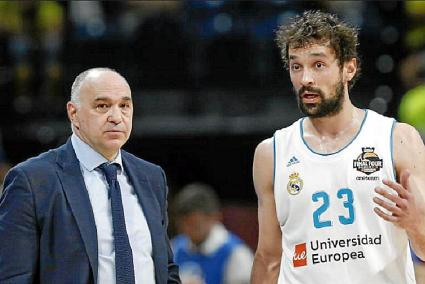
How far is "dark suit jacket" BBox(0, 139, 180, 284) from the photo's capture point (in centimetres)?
497

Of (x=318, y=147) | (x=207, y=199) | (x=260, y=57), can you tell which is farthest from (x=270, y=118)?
(x=318, y=147)

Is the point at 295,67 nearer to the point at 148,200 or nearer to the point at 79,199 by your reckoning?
the point at 148,200

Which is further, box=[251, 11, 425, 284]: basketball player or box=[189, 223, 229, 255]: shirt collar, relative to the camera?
box=[189, 223, 229, 255]: shirt collar

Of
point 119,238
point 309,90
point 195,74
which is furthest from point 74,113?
point 195,74

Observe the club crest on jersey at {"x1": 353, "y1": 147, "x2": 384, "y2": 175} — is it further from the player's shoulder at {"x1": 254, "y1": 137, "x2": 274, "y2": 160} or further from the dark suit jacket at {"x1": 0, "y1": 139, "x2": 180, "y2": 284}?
the dark suit jacket at {"x1": 0, "y1": 139, "x2": 180, "y2": 284}

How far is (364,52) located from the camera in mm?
10977

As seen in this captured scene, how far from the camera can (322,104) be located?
5586 millimetres

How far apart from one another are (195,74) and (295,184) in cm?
568

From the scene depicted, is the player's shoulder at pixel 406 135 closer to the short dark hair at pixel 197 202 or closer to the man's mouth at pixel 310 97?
the man's mouth at pixel 310 97

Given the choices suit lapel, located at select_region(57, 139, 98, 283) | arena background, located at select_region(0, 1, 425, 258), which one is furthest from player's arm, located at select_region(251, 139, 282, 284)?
arena background, located at select_region(0, 1, 425, 258)

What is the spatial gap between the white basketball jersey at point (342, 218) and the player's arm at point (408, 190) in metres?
0.06

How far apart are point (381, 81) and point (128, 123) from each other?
613 cm

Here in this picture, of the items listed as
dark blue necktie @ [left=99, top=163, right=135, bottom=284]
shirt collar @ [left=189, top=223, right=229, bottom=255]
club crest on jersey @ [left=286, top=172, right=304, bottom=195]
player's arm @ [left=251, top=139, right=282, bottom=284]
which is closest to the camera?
dark blue necktie @ [left=99, top=163, right=135, bottom=284]

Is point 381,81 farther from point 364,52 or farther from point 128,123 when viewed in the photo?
point 128,123
